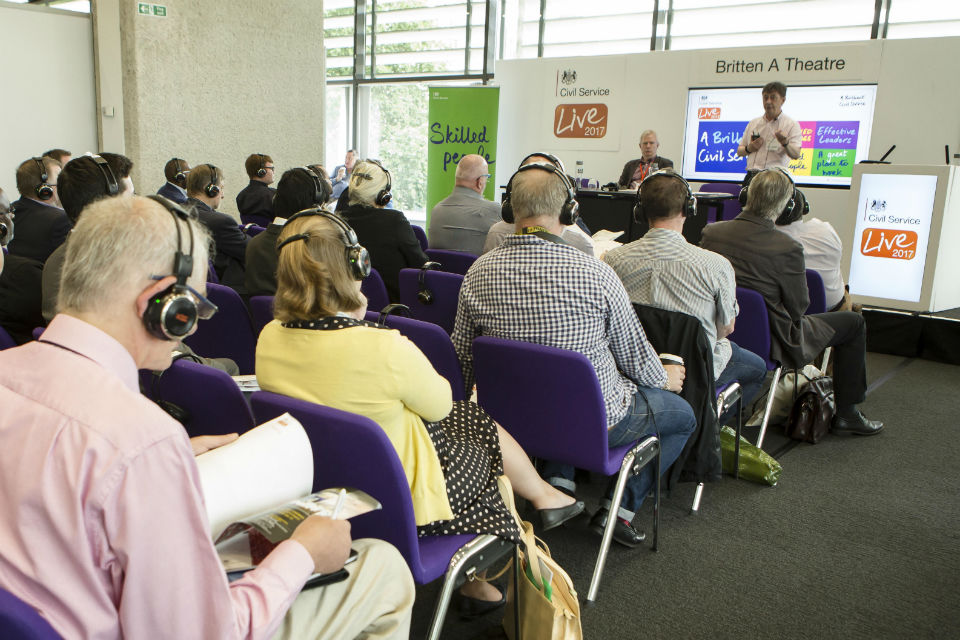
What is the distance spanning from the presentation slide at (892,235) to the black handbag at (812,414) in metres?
2.33

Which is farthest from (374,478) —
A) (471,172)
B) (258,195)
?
(258,195)

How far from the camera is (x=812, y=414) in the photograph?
12.5ft

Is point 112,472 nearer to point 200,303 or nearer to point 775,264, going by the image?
point 200,303

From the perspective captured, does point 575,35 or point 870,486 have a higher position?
point 575,35

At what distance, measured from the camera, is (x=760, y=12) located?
873cm

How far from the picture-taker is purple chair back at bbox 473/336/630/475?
2219 millimetres

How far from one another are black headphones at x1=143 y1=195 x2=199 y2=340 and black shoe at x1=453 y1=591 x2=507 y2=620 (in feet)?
4.94

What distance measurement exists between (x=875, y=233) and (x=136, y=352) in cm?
592

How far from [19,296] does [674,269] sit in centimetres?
242

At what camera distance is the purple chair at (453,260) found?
4184 mm

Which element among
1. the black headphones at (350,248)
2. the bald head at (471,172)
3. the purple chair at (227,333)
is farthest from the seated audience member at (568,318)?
the bald head at (471,172)

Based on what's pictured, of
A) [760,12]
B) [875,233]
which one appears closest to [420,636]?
[875,233]

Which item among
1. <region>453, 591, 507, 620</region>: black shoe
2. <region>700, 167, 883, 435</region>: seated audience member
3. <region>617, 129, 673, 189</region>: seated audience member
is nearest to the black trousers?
<region>700, 167, 883, 435</region>: seated audience member

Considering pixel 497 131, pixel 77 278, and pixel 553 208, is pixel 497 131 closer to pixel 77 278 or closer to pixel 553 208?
pixel 553 208
